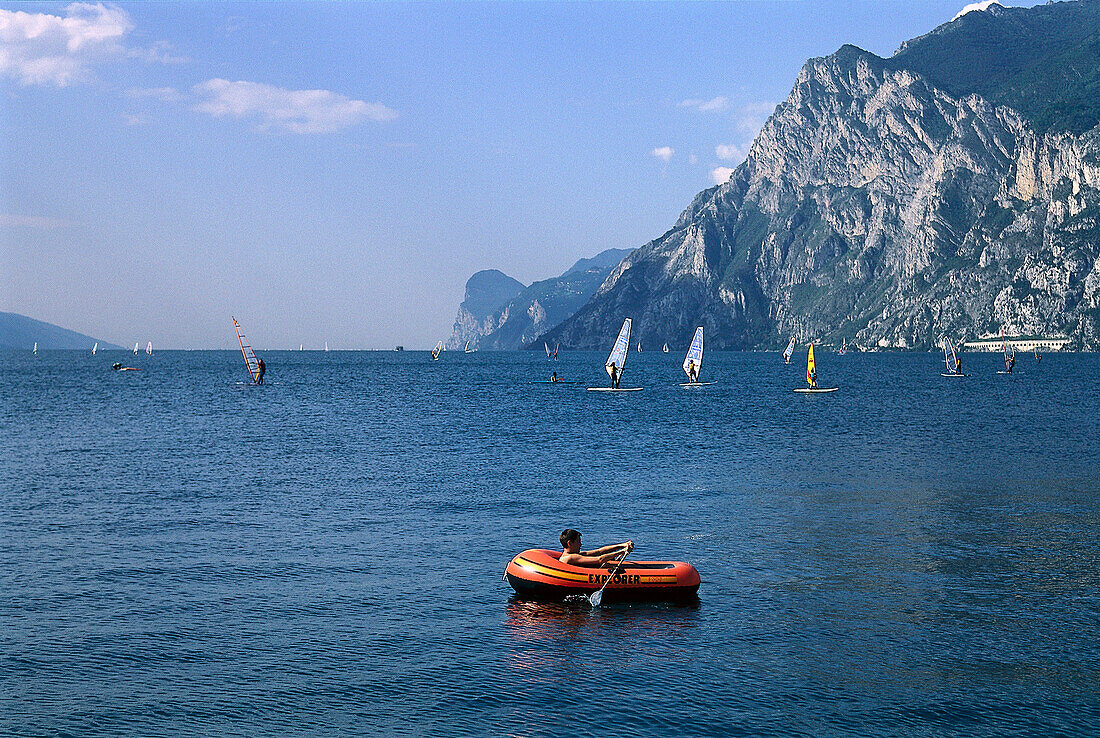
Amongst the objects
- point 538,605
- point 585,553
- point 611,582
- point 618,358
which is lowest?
point 538,605

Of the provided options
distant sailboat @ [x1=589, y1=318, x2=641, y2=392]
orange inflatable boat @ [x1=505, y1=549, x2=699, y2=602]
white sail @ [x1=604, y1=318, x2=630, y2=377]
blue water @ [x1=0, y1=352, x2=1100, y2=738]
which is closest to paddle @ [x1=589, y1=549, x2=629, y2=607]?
orange inflatable boat @ [x1=505, y1=549, x2=699, y2=602]

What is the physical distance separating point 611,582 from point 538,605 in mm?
2710

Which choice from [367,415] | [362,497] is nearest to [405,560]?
[362,497]

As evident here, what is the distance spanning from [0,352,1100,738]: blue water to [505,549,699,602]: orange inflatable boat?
618 mm

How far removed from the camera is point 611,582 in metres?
Answer: 33.5

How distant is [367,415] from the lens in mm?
123188

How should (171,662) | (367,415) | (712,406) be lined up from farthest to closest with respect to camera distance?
(712,406)
(367,415)
(171,662)

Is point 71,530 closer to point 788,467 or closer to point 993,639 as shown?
point 993,639

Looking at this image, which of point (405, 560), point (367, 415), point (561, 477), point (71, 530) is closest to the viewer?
point (405, 560)

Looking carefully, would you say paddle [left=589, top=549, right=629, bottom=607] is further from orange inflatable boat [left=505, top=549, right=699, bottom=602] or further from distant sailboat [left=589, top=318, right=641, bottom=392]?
distant sailboat [left=589, top=318, right=641, bottom=392]

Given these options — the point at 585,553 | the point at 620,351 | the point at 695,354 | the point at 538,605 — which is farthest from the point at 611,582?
the point at 695,354

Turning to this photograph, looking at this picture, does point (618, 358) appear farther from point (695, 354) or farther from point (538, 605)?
point (538, 605)

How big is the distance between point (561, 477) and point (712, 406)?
240 ft

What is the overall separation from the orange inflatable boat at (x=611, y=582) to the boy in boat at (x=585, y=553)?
0.84 ft
